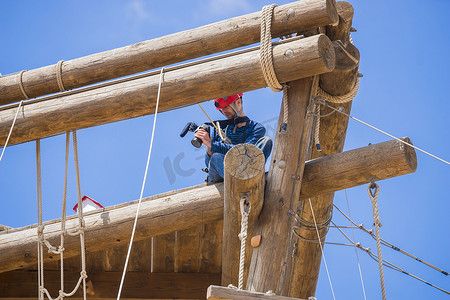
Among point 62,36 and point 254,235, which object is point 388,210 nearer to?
point 62,36

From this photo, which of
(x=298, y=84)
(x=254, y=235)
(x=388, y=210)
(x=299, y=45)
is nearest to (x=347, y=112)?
(x=298, y=84)

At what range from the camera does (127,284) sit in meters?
5.02

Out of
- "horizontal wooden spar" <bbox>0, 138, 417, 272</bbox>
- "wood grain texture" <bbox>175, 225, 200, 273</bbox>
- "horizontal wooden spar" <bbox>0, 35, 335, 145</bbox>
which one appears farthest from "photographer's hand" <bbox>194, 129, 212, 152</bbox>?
"wood grain texture" <bbox>175, 225, 200, 273</bbox>

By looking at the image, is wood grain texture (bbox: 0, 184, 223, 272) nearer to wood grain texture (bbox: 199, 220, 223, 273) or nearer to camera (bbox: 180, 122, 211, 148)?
camera (bbox: 180, 122, 211, 148)

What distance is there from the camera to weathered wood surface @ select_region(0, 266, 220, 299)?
4.97 metres

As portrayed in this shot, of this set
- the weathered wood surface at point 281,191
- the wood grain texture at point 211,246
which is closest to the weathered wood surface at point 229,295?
the weathered wood surface at point 281,191

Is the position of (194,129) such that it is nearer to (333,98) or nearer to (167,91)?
(167,91)

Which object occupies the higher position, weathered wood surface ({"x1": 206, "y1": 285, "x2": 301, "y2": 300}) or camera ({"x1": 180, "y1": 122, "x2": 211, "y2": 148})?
camera ({"x1": 180, "y1": 122, "x2": 211, "y2": 148})

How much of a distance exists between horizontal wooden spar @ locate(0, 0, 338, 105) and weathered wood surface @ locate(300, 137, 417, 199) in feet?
2.54

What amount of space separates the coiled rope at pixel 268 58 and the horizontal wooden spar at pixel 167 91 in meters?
0.04

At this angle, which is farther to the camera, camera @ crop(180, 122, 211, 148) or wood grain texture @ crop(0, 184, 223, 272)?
camera @ crop(180, 122, 211, 148)

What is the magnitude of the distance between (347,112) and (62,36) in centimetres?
1754

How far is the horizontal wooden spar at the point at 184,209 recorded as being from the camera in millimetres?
3686

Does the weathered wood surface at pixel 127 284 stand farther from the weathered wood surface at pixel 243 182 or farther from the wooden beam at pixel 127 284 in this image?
the weathered wood surface at pixel 243 182
